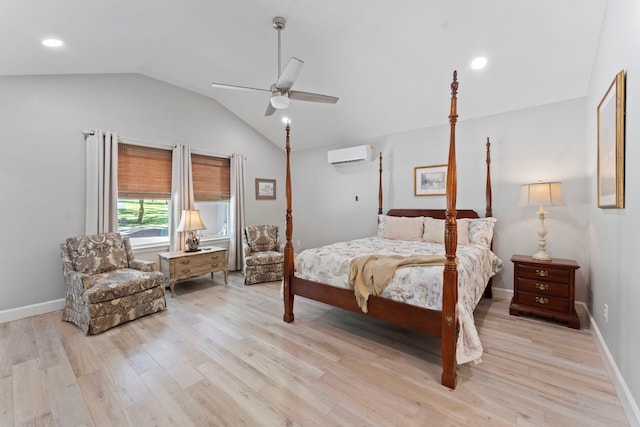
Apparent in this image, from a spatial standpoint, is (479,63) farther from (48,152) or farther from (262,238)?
(48,152)

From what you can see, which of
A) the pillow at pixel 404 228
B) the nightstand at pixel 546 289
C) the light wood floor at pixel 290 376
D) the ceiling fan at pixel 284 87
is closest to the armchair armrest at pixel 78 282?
the light wood floor at pixel 290 376

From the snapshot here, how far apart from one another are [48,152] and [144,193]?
3.89 ft

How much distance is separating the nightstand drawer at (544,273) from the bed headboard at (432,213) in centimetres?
100

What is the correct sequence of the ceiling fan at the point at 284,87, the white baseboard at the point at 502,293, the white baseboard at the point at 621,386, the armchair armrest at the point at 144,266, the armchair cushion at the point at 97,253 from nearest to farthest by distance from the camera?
the white baseboard at the point at 621,386, the ceiling fan at the point at 284,87, the armchair cushion at the point at 97,253, the armchair armrest at the point at 144,266, the white baseboard at the point at 502,293

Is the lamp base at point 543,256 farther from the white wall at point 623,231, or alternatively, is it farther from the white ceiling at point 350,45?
the white ceiling at point 350,45

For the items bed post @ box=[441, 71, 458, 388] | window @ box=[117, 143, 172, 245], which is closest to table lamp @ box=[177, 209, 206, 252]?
window @ box=[117, 143, 172, 245]

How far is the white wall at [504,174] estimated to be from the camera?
11.0 ft

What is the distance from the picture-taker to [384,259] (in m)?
2.65

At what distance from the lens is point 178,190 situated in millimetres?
4605

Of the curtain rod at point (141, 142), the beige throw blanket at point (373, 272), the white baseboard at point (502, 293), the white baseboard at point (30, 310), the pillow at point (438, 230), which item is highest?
the curtain rod at point (141, 142)

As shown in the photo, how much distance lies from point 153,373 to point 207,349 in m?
0.45

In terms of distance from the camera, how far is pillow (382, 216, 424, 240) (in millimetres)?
4094

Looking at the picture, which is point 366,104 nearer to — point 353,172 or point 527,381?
point 353,172

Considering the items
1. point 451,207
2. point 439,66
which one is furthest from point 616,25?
point 451,207
